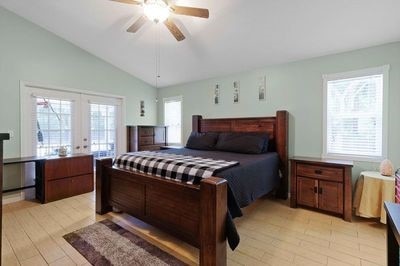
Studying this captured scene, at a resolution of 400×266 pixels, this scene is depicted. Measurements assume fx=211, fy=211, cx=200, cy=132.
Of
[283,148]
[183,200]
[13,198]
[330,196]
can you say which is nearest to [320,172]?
[330,196]

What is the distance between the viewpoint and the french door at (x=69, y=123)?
360 centimetres

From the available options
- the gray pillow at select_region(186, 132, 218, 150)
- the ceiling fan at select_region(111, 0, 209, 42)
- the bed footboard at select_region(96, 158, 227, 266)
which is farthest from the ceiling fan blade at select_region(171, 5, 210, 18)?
the gray pillow at select_region(186, 132, 218, 150)

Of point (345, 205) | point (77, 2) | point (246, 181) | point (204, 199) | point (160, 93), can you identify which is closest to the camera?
point (204, 199)

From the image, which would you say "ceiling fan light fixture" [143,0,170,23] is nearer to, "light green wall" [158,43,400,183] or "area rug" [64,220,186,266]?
"light green wall" [158,43,400,183]

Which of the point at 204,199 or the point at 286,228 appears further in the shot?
the point at 286,228

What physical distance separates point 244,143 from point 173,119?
2506mm

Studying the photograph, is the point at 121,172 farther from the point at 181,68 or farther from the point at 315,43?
the point at 315,43

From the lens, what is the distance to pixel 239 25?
9.44 ft

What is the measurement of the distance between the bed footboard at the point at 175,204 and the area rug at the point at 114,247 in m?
0.21

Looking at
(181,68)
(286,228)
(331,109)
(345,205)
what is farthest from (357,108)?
(181,68)

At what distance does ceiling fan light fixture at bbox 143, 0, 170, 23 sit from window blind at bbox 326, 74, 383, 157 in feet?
8.46

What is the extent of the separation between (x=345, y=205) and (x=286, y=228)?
88cm

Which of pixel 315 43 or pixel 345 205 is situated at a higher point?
pixel 315 43

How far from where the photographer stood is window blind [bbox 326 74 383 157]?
2.88 m
